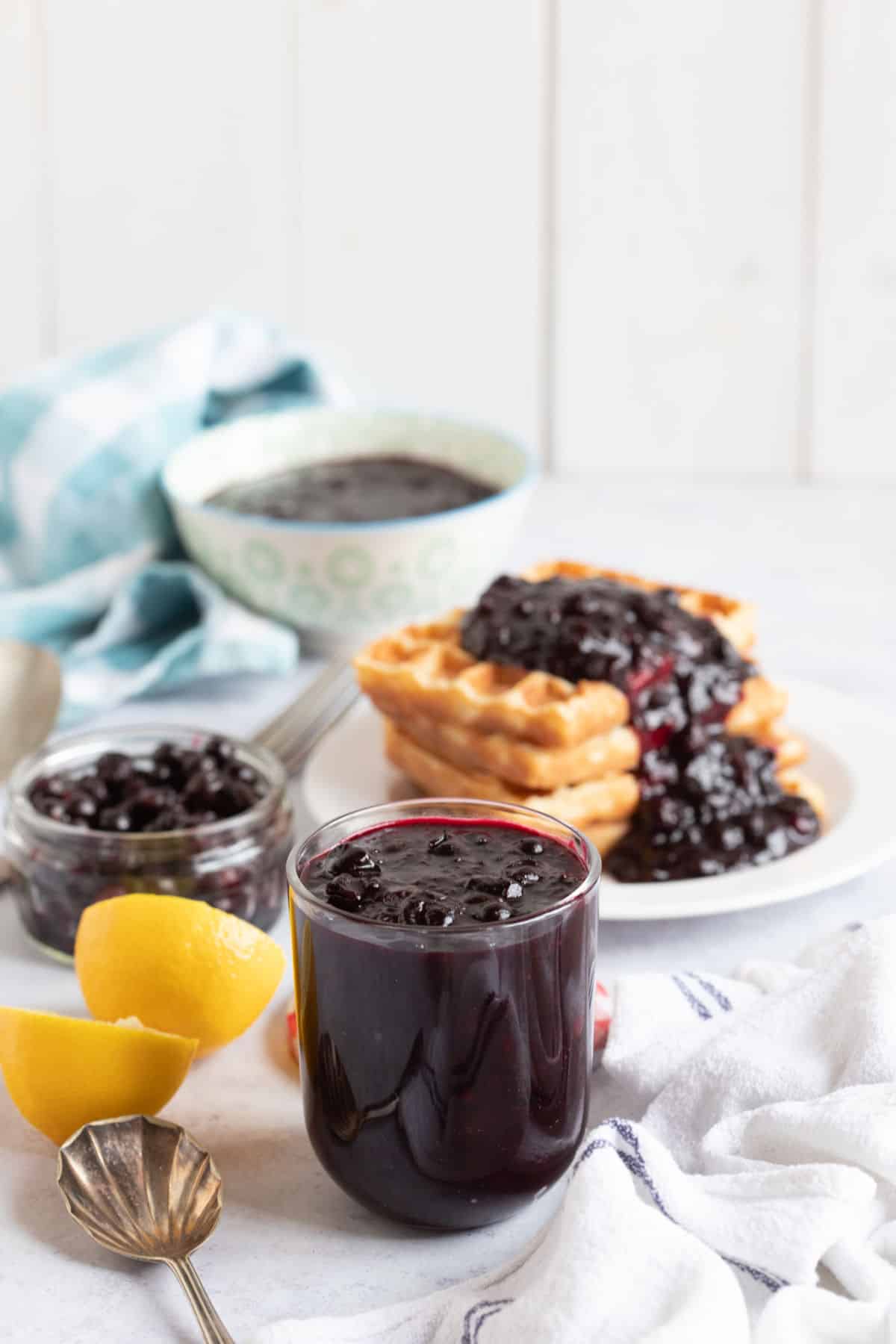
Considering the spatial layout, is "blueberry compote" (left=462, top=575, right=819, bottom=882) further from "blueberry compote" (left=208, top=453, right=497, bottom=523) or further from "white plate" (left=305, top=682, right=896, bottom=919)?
"blueberry compote" (left=208, top=453, right=497, bottom=523)

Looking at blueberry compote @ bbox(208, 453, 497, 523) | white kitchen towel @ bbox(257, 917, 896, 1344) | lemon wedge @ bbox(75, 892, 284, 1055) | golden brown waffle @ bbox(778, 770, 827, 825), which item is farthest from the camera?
blueberry compote @ bbox(208, 453, 497, 523)

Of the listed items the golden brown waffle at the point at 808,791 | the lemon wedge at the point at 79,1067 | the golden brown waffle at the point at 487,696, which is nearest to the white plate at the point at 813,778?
the golden brown waffle at the point at 808,791

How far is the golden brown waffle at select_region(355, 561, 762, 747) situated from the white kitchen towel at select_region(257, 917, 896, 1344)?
1.15ft

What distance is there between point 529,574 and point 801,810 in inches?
17.8

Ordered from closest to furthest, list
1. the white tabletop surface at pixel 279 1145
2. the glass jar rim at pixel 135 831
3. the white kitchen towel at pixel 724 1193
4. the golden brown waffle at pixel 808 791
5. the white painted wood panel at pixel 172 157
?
the white kitchen towel at pixel 724 1193
the white tabletop surface at pixel 279 1145
the glass jar rim at pixel 135 831
the golden brown waffle at pixel 808 791
the white painted wood panel at pixel 172 157

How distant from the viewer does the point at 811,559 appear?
2656 mm

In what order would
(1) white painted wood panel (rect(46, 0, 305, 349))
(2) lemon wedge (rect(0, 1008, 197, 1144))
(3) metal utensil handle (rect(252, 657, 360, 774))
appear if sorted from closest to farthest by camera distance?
(2) lemon wedge (rect(0, 1008, 197, 1144)) → (3) metal utensil handle (rect(252, 657, 360, 774)) → (1) white painted wood panel (rect(46, 0, 305, 349))

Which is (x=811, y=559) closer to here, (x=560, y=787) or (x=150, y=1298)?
(x=560, y=787)

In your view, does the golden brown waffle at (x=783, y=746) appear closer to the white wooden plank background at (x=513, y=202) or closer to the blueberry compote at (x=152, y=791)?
the blueberry compote at (x=152, y=791)

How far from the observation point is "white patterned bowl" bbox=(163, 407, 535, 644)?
216cm

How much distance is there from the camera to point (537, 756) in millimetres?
1591

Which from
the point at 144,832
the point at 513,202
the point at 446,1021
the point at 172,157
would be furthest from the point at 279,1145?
the point at 172,157

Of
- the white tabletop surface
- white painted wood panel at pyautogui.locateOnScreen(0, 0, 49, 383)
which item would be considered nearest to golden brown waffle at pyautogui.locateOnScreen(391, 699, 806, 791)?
the white tabletop surface

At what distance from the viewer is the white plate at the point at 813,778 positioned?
1.49 metres
